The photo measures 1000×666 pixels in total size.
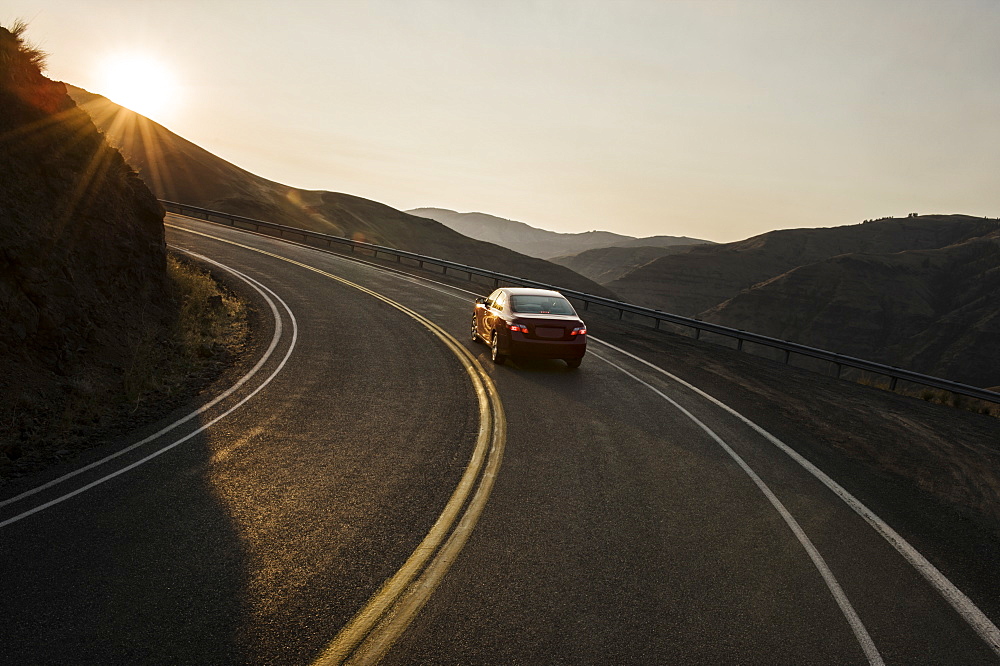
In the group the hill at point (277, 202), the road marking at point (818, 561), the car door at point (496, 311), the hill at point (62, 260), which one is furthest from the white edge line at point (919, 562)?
the hill at point (277, 202)

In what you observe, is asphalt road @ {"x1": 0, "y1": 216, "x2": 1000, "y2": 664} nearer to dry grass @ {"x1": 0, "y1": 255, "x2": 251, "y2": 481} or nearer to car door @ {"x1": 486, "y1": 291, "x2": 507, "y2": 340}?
dry grass @ {"x1": 0, "y1": 255, "x2": 251, "y2": 481}

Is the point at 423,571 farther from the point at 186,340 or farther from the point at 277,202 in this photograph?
the point at 277,202

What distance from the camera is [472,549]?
499 cm

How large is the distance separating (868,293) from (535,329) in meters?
96.2

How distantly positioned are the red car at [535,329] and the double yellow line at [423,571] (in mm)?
3913

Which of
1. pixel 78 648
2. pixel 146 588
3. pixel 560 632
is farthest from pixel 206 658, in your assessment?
pixel 560 632

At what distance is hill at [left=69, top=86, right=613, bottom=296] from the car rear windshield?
146ft

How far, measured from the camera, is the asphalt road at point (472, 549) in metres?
3.86

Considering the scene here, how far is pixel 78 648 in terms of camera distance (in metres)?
3.57

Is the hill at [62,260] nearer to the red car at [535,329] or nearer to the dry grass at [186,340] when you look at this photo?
the dry grass at [186,340]

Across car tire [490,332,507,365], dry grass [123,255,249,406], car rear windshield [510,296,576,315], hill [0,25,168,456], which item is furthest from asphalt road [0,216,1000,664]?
car rear windshield [510,296,576,315]

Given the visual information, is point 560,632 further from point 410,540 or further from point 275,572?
point 275,572

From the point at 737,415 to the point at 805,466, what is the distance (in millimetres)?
2642

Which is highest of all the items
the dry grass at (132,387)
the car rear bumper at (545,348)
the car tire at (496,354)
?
the car rear bumper at (545,348)
